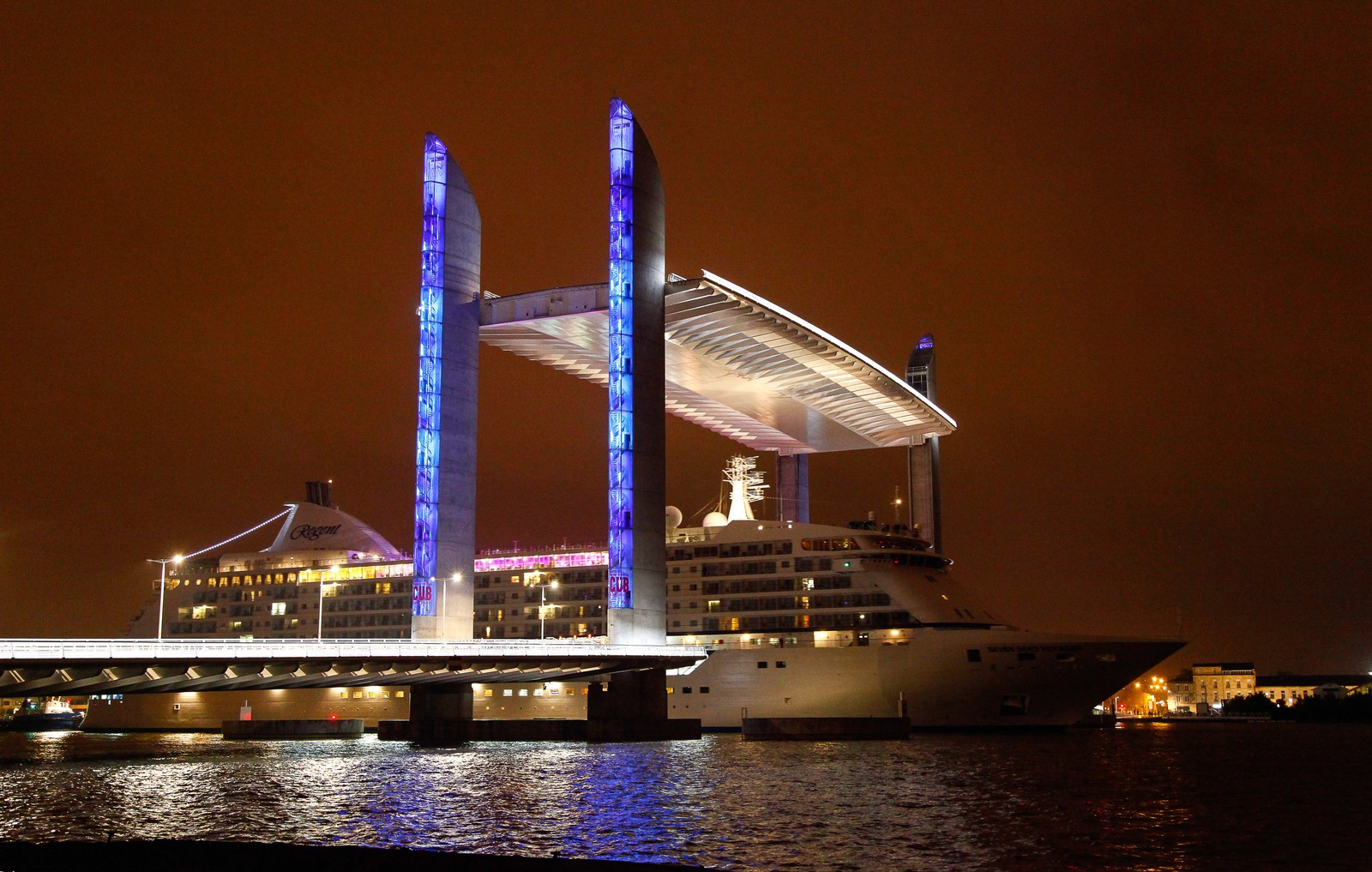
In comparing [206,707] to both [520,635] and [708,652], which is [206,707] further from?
[708,652]

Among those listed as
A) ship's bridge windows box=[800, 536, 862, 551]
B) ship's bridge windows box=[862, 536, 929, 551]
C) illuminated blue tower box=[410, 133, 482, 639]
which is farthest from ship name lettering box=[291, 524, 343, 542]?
ship's bridge windows box=[862, 536, 929, 551]

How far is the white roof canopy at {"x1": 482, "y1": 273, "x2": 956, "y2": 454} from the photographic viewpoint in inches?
2474

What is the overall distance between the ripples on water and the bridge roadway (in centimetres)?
279

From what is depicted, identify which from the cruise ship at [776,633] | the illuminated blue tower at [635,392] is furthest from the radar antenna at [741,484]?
the illuminated blue tower at [635,392]

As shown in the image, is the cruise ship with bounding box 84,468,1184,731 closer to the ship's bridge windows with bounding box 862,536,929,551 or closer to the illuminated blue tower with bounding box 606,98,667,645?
the ship's bridge windows with bounding box 862,536,929,551

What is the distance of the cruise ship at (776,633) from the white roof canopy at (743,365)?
5.76 m

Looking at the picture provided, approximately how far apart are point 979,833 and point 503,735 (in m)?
36.4

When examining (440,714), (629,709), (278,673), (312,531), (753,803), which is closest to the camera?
(753,803)

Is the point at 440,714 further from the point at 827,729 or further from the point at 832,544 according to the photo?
the point at 832,544

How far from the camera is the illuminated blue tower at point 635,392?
188ft

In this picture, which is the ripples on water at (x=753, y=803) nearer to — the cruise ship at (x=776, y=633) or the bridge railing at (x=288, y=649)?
the bridge railing at (x=288, y=649)

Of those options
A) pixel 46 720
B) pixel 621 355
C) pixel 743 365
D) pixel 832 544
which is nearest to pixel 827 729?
pixel 832 544

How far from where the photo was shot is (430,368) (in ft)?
Answer: 200

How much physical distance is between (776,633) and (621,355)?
16124mm
